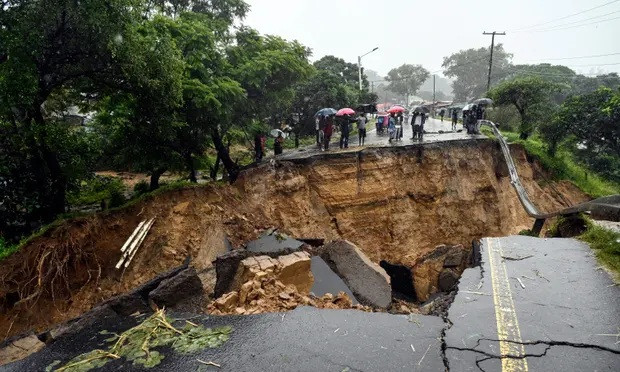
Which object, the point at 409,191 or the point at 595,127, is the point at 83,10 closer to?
the point at 409,191

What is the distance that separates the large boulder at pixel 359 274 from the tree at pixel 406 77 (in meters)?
67.3

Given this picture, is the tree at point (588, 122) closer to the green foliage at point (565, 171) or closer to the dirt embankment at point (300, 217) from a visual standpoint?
the green foliage at point (565, 171)

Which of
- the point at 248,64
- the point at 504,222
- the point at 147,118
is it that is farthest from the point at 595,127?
the point at 147,118

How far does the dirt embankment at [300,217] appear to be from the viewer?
922cm

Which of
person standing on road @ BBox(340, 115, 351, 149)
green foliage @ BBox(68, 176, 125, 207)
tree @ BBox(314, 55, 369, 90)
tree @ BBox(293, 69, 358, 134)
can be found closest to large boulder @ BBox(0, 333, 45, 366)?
green foliage @ BBox(68, 176, 125, 207)

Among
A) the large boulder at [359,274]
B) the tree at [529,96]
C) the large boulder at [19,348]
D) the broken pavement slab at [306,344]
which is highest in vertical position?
the tree at [529,96]

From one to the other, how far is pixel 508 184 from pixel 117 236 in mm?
18631

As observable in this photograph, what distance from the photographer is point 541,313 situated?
5.30 m

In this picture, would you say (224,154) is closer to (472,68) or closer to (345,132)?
(345,132)

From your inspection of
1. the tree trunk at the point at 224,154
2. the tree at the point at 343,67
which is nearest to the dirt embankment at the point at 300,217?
the tree trunk at the point at 224,154

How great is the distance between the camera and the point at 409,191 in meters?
16.8

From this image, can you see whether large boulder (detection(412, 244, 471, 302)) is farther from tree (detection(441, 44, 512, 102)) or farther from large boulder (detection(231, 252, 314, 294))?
tree (detection(441, 44, 512, 102))

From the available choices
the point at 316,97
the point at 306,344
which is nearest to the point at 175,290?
the point at 306,344

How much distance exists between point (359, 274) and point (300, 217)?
555 cm
